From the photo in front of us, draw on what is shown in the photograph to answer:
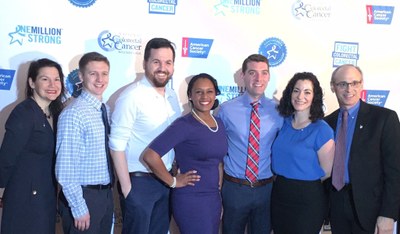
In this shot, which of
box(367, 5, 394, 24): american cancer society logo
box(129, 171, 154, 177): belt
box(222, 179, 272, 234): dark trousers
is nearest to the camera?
box(129, 171, 154, 177): belt

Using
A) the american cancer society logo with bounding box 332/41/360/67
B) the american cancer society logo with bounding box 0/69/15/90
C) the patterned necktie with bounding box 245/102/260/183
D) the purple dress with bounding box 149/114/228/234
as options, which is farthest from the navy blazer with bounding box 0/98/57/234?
the american cancer society logo with bounding box 332/41/360/67

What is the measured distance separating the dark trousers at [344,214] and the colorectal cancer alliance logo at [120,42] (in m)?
1.77

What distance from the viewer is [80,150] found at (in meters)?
2.04

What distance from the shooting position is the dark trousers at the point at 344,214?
2.21 m

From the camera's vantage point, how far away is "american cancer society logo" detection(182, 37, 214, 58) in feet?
9.91

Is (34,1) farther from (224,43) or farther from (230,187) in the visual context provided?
(230,187)

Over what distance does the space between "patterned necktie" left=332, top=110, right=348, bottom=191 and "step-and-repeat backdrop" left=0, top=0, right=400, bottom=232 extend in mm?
962

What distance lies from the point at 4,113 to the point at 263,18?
2159mm

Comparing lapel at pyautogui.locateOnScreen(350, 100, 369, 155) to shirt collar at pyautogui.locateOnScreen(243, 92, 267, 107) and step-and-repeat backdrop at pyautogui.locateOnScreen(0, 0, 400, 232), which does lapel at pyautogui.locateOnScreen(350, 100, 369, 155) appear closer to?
shirt collar at pyautogui.locateOnScreen(243, 92, 267, 107)

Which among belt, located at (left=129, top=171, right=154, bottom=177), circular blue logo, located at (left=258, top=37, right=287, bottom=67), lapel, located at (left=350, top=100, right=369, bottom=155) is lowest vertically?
belt, located at (left=129, top=171, right=154, bottom=177)

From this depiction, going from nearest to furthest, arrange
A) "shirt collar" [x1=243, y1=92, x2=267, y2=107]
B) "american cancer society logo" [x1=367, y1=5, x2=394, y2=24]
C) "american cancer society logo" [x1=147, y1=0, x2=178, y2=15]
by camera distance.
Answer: "shirt collar" [x1=243, y1=92, x2=267, y2=107] < "american cancer society logo" [x1=147, y1=0, x2=178, y2=15] < "american cancer society logo" [x1=367, y1=5, x2=394, y2=24]

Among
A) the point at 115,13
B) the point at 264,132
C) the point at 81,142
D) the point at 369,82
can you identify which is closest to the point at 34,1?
the point at 115,13

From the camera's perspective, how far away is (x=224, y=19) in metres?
3.05

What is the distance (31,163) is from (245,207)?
4.31 ft
